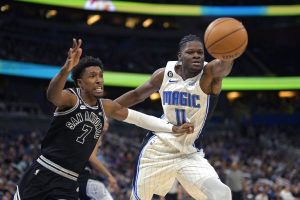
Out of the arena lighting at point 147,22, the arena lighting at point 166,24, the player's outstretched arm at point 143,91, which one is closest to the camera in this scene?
the player's outstretched arm at point 143,91

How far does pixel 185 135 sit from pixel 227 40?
1.11 meters

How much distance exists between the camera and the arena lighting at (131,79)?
22.7 meters

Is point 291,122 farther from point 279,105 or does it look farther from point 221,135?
point 221,135

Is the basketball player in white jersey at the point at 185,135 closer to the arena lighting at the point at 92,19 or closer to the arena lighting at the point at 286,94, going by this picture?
the arena lighting at the point at 92,19

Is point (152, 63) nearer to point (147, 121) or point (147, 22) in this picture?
point (147, 22)

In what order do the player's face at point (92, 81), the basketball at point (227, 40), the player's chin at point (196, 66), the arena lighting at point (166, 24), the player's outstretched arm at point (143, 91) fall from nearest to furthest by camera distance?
the player's face at point (92, 81), the basketball at point (227, 40), the player's chin at point (196, 66), the player's outstretched arm at point (143, 91), the arena lighting at point (166, 24)

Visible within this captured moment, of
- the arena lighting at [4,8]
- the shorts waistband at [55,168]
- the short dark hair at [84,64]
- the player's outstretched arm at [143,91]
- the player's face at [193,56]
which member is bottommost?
the arena lighting at [4,8]

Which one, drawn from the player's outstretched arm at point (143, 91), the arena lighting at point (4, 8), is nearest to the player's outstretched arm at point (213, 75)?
the player's outstretched arm at point (143, 91)

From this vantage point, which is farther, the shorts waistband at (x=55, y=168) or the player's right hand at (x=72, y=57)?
the shorts waistband at (x=55, y=168)

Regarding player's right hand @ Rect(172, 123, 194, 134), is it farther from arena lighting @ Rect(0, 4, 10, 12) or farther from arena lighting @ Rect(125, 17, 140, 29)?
arena lighting @ Rect(125, 17, 140, 29)

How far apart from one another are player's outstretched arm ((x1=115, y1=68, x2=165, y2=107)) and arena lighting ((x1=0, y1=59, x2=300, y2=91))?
54.9 feet

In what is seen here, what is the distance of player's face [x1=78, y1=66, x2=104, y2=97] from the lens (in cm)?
504

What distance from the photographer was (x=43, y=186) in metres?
4.83

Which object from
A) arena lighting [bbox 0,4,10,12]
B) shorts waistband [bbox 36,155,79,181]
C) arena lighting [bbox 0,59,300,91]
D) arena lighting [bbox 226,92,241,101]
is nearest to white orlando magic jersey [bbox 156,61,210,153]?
shorts waistband [bbox 36,155,79,181]
